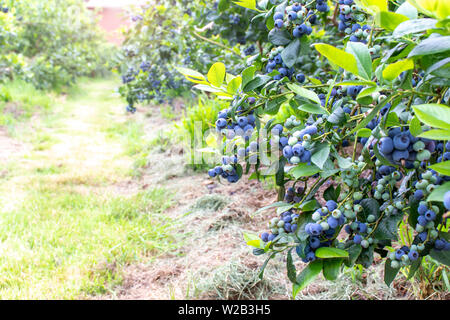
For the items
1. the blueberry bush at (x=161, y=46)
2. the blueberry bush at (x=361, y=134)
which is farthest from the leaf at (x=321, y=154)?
the blueberry bush at (x=161, y=46)

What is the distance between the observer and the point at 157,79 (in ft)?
11.2

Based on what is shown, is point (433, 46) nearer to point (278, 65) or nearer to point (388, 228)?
point (388, 228)

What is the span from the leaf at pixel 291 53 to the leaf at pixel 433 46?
18.4 inches

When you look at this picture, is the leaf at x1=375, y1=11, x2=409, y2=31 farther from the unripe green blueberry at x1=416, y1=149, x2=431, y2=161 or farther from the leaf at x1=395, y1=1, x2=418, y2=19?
the unripe green blueberry at x1=416, y1=149, x2=431, y2=161

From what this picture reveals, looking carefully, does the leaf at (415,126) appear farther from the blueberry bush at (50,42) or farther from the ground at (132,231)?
the blueberry bush at (50,42)

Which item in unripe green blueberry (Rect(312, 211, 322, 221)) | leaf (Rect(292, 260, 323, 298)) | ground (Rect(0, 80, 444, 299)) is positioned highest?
unripe green blueberry (Rect(312, 211, 322, 221))

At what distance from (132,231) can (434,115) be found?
1892mm

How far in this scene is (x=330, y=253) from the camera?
760mm

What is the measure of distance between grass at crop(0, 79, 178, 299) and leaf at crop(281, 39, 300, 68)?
1318 mm

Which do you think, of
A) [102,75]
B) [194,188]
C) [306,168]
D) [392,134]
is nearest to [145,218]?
[194,188]

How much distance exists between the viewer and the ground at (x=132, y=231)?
162cm

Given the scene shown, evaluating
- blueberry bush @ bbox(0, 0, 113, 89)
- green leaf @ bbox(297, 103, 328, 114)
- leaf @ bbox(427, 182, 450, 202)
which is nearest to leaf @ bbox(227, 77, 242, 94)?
green leaf @ bbox(297, 103, 328, 114)

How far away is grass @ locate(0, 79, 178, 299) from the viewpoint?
1771mm
